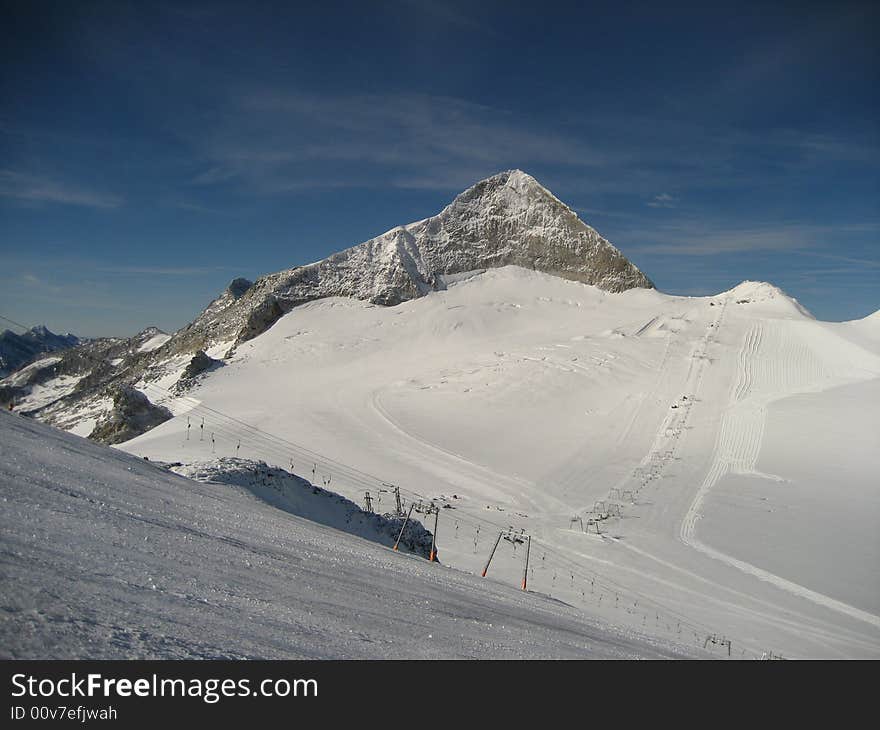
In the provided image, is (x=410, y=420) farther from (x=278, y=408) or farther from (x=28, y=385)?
(x=28, y=385)

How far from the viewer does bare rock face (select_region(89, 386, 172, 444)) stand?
23266 millimetres

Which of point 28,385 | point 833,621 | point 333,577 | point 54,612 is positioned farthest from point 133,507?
point 28,385

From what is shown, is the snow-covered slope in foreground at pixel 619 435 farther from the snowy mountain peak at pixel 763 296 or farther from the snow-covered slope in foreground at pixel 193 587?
the snow-covered slope in foreground at pixel 193 587

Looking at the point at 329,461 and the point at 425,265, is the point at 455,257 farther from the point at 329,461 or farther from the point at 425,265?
the point at 329,461

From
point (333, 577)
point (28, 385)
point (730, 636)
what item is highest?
point (333, 577)

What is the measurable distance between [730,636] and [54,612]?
11.3 meters

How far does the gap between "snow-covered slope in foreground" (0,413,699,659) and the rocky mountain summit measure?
3871cm

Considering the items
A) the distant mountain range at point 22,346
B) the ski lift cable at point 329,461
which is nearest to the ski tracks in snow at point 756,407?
the ski lift cable at point 329,461

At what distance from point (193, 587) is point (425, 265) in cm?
4825

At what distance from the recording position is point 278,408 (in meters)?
28.3

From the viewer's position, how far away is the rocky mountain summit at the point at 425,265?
A: 150ft

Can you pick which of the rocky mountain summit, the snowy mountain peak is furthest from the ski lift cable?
the snowy mountain peak

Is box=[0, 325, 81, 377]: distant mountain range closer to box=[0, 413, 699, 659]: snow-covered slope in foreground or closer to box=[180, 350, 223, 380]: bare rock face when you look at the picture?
box=[180, 350, 223, 380]: bare rock face
